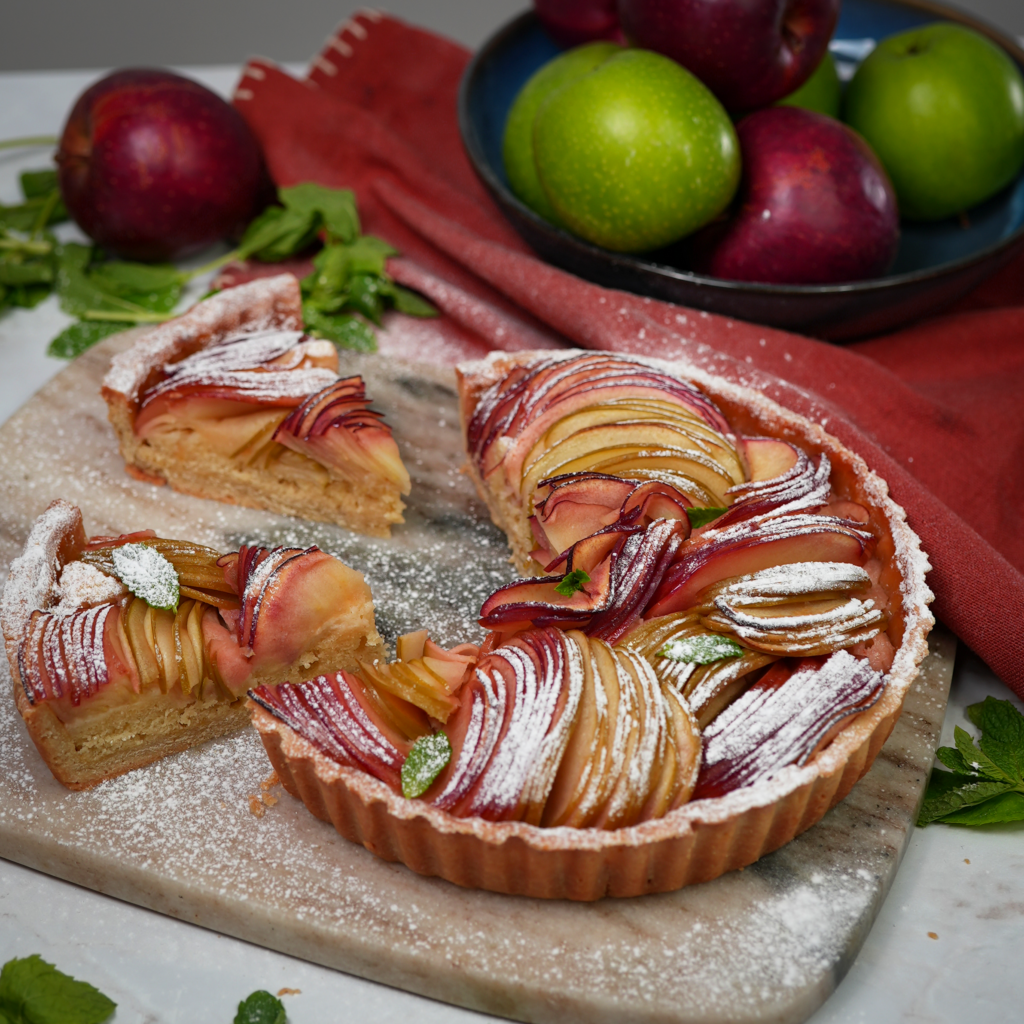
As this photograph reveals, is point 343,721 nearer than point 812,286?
Yes

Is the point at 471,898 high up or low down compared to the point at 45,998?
up

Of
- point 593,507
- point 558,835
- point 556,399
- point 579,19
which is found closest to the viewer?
point 558,835

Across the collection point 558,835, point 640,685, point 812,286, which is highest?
point 812,286

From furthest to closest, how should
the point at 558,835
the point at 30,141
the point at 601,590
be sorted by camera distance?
the point at 30,141
the point at 601,590
the point at 558,835

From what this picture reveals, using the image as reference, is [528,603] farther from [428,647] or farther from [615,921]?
[615,921]

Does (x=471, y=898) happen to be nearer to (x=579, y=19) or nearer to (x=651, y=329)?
(x=651, y=329)

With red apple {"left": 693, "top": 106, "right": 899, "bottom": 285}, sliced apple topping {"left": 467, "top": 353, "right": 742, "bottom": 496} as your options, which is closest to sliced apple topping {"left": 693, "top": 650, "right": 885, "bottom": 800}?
sliced apple topping {"left": 467, "top": 353, "right": 742, "bottom": 496}

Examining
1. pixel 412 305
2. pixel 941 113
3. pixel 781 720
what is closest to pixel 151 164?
pixel 412 305

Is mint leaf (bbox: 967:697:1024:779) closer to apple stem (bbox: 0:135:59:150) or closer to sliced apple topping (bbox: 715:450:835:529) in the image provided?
sliced apple topping (bbox: 715:450:835:529)
